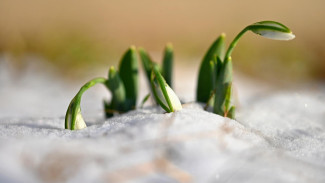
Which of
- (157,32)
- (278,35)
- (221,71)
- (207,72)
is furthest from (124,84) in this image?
(157,32)

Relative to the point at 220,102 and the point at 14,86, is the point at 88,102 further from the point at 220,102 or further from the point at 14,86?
the point at 220,102

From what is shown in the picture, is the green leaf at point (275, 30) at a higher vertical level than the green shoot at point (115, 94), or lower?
higher

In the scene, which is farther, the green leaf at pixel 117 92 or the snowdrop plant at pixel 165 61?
the snowdrop plant at pixel 165 61

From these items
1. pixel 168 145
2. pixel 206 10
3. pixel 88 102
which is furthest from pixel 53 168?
pixel 206 10

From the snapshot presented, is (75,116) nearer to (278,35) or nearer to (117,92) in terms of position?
(117,92)

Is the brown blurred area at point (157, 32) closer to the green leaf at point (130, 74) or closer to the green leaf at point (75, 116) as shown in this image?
the green leaf at point (130, 74)

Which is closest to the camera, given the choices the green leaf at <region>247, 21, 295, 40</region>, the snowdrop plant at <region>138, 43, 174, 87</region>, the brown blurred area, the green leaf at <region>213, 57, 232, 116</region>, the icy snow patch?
the icy snow patch

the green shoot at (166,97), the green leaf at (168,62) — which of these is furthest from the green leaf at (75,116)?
the green leaf at (168,62)

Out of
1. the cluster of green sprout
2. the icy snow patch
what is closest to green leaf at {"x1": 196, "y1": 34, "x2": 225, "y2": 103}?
the cluster of green sprout

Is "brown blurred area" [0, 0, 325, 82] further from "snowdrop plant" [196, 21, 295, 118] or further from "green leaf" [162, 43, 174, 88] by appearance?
"snowdrop plant" [196, 21, 295, 118]
